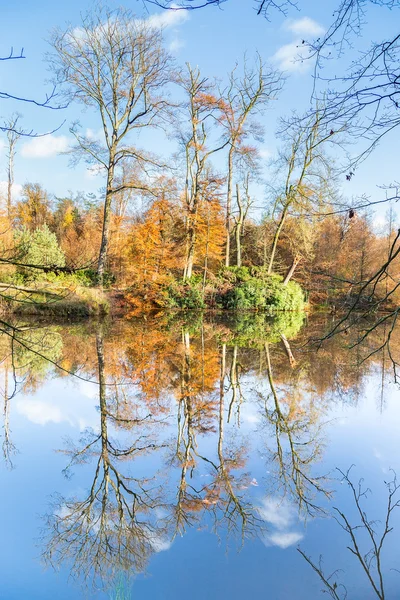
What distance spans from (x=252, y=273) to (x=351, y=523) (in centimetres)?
1809

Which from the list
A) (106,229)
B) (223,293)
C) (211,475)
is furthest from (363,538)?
(223,293)

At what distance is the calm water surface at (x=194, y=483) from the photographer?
2480mm

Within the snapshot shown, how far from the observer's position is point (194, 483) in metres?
3.50

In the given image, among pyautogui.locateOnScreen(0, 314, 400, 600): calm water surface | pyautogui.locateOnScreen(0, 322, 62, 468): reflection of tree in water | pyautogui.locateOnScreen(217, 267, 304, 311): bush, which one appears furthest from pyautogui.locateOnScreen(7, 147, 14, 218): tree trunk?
pyautogui.locateOnScreen(0, 314, 400, 600): calm water surface

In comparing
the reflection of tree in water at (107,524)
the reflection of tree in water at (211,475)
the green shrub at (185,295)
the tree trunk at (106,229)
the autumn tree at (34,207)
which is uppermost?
the autumn tree at (34,207)

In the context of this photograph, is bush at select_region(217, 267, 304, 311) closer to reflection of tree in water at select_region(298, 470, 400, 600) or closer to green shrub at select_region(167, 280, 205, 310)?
green shrub at select_region(167, 280, 205, 310)

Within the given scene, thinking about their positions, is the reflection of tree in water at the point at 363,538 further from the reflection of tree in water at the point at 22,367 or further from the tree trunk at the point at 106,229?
the tree trunk at the point at 106,229

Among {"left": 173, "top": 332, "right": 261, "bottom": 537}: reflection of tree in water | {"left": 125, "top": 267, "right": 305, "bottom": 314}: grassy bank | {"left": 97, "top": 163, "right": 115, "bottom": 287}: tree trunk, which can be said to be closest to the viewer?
{"left": 173, "top": 332, "right": 261, "bottom": 537}: reflection of tree in water

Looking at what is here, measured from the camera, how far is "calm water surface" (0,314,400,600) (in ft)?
8.14

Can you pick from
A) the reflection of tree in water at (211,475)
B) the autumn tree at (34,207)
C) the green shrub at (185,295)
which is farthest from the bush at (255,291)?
the autumn tree at (34,207)

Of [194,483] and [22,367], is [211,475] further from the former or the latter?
[22,367]

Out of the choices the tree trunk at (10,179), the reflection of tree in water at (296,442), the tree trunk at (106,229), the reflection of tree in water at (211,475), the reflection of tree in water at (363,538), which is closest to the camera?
the reflection of tree in water at (363,538)

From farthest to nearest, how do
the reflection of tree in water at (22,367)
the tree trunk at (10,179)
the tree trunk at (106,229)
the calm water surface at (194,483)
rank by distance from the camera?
the tree trunk at (10,179)
the tree trunk at (106,229)
the reflection of tree in water at (22,367)
the calm water surface at (194,483)

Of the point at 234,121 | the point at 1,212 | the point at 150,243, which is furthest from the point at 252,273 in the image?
the point at 1,212
